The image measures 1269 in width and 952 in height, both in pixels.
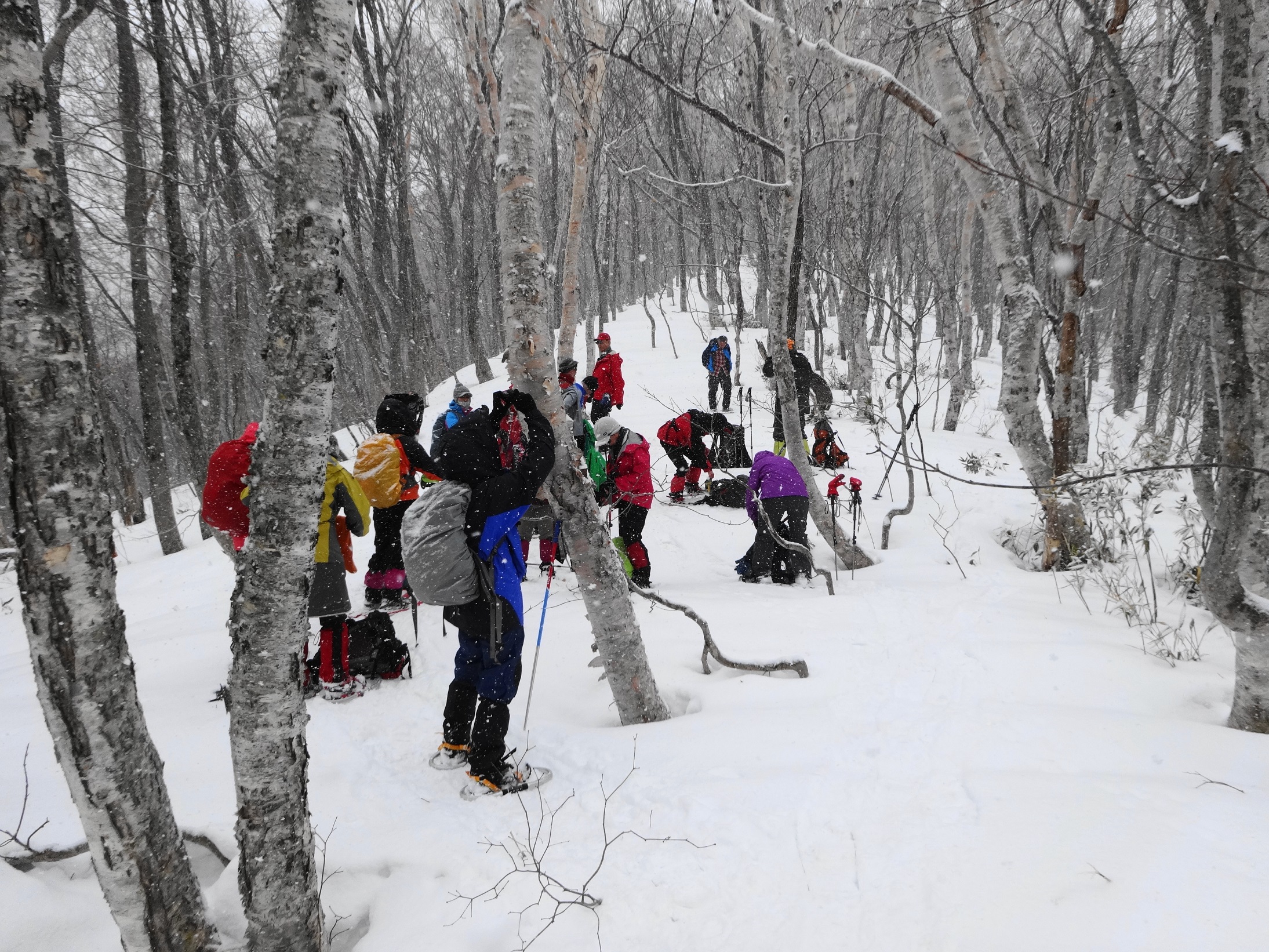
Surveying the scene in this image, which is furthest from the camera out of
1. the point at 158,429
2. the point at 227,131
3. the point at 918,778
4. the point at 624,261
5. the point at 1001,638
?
the point at 624,261

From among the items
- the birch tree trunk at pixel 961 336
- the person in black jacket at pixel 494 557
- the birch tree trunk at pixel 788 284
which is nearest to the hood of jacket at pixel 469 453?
the person in black jacket at pixel 494 557

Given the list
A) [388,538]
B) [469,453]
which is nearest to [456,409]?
[388,538]

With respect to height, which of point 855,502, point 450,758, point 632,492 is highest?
point 632,492

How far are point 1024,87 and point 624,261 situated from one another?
24.7 meters

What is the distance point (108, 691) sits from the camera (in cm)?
168

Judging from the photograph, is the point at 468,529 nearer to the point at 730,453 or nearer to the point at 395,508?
the point at 395,508

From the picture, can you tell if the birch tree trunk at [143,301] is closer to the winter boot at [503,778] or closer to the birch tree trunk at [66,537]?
the birch tree trunk at [66,537]

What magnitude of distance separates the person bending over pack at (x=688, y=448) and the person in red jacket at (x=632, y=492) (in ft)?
5.82

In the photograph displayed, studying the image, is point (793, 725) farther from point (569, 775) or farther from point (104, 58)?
point (104, 58)

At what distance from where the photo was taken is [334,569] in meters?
4.02

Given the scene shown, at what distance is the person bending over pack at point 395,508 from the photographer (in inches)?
190

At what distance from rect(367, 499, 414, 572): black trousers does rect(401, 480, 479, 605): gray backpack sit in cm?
239

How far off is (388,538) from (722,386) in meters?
8.04

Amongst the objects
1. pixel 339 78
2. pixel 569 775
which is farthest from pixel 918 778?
pixel 339 78
